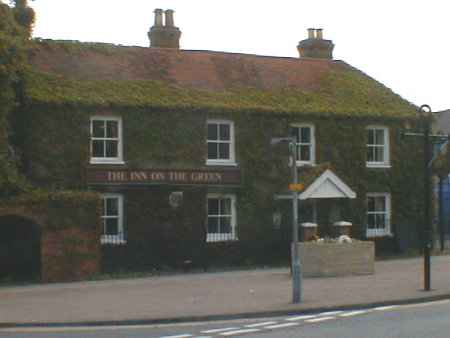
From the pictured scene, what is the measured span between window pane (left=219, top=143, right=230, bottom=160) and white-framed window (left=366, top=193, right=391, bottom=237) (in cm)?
622

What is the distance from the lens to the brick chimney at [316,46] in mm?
38625

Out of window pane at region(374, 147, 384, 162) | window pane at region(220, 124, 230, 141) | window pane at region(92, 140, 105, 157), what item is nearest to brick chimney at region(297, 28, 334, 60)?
window pane at region(374, 147, 384, 162)

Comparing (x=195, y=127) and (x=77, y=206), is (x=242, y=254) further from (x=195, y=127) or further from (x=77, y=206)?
(x=77, y=206)

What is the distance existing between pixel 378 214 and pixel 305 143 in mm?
4356

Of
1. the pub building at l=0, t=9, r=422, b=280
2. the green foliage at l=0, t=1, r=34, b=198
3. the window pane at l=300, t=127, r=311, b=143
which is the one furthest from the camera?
the window pane at l=300, t=127, r=311, b=143

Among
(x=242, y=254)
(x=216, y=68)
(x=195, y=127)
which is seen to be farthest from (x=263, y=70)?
(x=242, y=254)

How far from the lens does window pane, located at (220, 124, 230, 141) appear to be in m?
31.5

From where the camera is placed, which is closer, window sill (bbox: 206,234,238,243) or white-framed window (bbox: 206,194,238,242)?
window sill (bbox: 206,234,238,243)

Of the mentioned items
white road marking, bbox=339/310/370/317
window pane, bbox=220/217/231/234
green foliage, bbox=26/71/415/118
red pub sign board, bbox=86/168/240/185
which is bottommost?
white road marking, bbox=339/310/370/317

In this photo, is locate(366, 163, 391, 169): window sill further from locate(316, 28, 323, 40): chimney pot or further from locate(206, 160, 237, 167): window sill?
locate(316, 28, 323, 40): chimney pot

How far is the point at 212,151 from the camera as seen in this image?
3128 centimetres

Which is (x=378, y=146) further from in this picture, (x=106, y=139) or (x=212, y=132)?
(x=106, y=139)

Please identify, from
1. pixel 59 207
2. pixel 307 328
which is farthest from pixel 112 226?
pixel 307 328

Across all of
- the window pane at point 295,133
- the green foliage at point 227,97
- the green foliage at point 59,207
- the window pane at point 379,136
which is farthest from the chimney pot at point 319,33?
the green foliage at point 59,207
